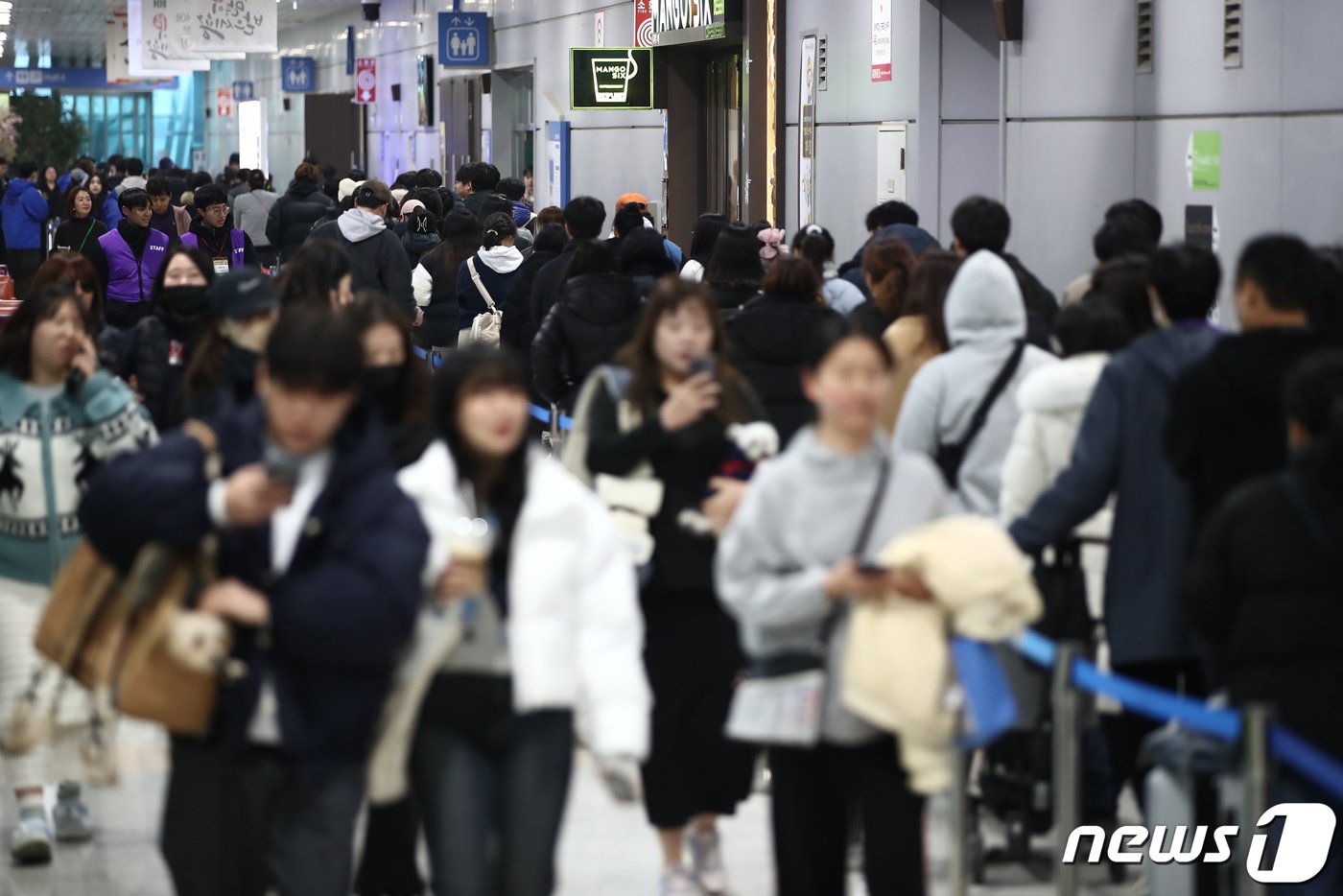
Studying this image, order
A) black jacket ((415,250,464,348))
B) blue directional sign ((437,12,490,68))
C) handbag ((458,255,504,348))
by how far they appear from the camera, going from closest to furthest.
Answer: handbag ((458,255,504,348)), black jacket ((415,250,464,348)), blue directional sign ((437,12,490,68))

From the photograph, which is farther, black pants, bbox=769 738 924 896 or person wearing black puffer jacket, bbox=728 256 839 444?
person wearing black puffer jacket, bbox=728 256 839 444

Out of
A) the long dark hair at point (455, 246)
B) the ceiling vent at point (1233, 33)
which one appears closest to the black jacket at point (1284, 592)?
the ceiling vent at point (1233, 33)

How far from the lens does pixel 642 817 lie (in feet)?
22.0

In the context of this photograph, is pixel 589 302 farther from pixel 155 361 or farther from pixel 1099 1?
pixel 1099 1

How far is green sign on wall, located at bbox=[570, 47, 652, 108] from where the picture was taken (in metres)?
19.6

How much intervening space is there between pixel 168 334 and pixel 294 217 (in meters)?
9.52

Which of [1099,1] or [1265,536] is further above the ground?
[1099,1]

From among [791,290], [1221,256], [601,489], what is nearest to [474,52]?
[1221,256]

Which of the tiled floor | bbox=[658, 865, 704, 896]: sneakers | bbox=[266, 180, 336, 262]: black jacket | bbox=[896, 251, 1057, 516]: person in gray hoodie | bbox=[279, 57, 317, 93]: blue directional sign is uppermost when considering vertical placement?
bbox=[279, 57, 317, 93]: blue directional sign

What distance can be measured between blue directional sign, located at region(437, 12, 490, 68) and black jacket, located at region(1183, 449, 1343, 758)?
960 inches

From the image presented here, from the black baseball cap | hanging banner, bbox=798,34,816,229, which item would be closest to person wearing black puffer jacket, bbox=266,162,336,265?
hanging banner, bbox=798,34,816,229

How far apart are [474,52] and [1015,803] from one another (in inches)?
903

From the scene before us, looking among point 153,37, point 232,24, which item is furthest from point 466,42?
point 153,37

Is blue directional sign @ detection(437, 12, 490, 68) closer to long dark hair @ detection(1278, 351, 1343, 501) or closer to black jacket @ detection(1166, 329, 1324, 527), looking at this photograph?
black jacket @ detection(1166, 329, 1324, 527)
